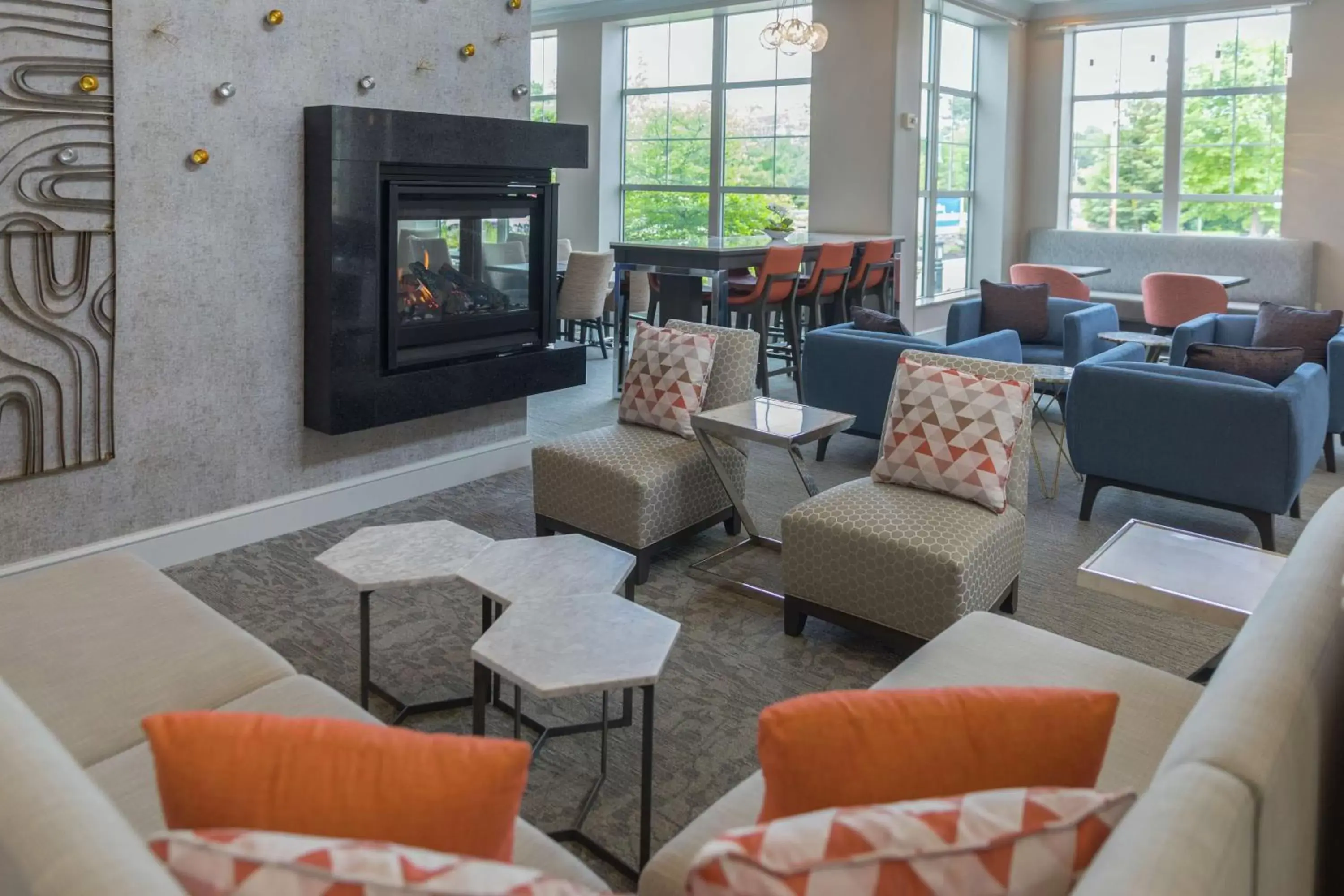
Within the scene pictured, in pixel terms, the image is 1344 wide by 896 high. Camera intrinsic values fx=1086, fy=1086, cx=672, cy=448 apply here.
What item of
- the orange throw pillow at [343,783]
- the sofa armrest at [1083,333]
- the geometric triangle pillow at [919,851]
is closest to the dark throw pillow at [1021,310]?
the sofa armrest at [1083,333]

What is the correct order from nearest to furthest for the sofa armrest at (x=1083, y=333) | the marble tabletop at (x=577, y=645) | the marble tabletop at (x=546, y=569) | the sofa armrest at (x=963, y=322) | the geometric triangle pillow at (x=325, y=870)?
the geometric triangle pillow at (x=325, y=870)
the marble tabletop at (x=577, y=645)
the marble tabletop at (x=546, y=569)
the sofa armrest at (x=1083, y=333)
the sofa armrest at (x=963, y=322)

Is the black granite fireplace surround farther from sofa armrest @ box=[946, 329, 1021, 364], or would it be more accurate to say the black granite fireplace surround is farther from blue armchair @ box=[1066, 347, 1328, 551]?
blue armchair @ box=[1066, 347, 1328, 551]

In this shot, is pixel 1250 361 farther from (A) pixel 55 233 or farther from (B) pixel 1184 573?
(A) pixel 55 233

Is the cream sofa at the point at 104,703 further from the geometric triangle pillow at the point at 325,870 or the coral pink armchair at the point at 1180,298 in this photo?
the coral pink armchair at the point at 1180,298

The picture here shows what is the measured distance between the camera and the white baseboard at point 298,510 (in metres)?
3.81

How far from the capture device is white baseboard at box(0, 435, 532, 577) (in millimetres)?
3811

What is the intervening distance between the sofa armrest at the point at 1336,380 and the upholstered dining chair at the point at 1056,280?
248cm

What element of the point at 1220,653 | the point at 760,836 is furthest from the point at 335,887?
the point at 1220,653

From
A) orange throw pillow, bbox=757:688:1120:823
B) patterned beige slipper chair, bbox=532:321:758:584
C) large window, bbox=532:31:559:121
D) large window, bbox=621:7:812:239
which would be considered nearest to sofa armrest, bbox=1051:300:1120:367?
patterned beige slipper chair, bbox=532:321:758:584

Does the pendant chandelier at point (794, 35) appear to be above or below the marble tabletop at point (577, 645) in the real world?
above

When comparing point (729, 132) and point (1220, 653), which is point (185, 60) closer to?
point (1220, 653)

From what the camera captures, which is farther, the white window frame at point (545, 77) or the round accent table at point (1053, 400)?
the white window frame at point (545, 77)

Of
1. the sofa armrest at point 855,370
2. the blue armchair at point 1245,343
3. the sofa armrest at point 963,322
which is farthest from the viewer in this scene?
the sofa armrest at point 963,322

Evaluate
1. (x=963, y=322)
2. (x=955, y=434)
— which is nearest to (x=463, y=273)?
(x=955, y=434)
